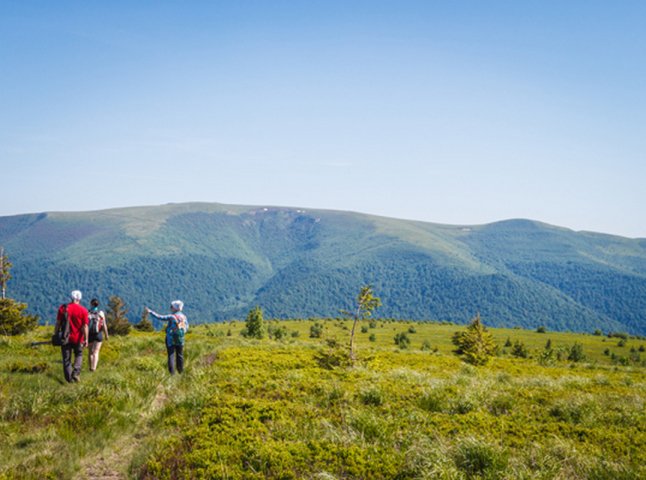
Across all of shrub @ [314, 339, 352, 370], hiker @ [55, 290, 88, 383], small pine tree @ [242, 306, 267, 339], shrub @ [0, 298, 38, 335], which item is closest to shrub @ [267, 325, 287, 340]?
small pine tree @ [242, 306, 267, 339]

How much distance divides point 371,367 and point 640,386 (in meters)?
11.9

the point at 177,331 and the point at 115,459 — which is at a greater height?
the point at 177,331

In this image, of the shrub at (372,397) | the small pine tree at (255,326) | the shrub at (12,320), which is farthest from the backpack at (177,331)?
the small pine tree at (255,326)

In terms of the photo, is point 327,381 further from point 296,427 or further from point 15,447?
point 15,447

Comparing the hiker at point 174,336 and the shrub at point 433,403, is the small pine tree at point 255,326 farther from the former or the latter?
the shrub at point 433,403

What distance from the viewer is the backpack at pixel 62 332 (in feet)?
42.6

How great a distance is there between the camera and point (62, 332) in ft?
43.1

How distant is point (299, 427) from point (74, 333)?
8.96 meters

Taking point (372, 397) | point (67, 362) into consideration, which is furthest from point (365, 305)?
point (67, 362)

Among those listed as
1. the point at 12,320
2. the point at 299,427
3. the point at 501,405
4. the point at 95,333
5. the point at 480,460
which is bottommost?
the point at 12,320

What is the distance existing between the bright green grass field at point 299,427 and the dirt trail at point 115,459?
0.10 feet

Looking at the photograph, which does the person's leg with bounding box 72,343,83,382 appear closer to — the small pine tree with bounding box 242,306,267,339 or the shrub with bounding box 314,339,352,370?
the shrub with bounding box 314,339,352,370

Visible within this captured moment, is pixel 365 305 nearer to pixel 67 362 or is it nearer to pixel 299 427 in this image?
pixel 299 427

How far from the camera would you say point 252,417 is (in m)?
9.57
